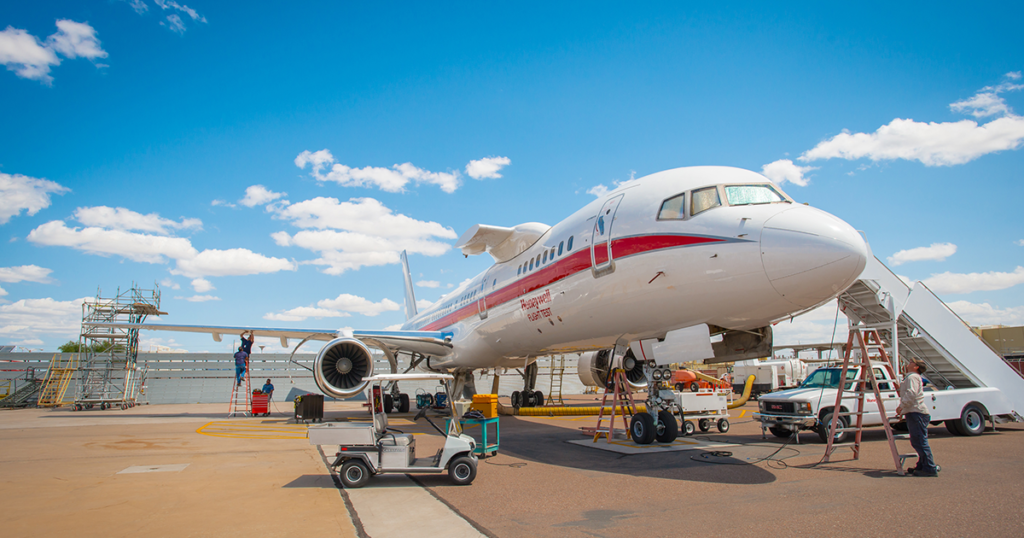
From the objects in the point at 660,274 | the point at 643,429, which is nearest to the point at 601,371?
the point at 643,429

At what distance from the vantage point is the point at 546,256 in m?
10.9

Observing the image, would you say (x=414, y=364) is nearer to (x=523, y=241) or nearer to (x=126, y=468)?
(x=523, y=241)

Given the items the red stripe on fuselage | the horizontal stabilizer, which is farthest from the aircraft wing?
the horizontal stabilizer

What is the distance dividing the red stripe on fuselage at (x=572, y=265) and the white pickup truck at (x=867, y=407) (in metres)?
4.80

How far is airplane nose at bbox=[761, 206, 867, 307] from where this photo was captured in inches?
245

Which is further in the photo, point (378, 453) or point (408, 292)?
point (408, 292)

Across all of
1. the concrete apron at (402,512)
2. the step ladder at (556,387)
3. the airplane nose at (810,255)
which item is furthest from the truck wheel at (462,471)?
the step ladder at (556,387)

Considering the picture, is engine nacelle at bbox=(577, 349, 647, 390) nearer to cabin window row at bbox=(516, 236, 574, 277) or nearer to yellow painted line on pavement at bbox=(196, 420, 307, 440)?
cabin window row at bbox=(516, 236, 574, 277)

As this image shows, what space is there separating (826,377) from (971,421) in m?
2.82

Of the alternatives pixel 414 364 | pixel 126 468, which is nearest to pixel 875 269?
pixel 414 364

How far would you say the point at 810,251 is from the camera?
629cm

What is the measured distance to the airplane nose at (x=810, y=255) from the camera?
6230 millimetres

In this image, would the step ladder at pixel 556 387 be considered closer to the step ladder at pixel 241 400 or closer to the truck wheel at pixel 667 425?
the truck wheel at pixel 667 425

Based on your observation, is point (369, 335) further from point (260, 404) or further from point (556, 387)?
point (556, 387)
